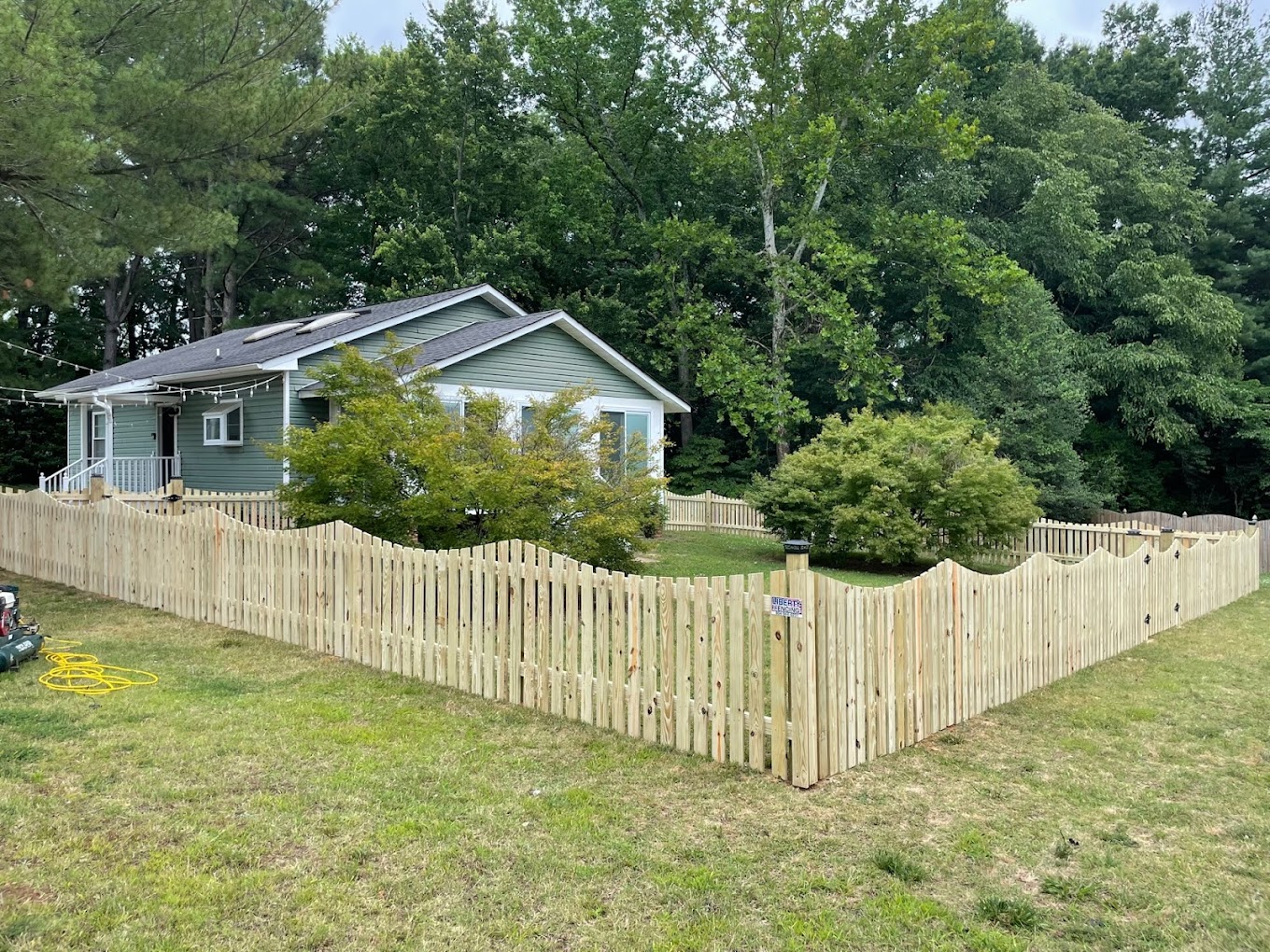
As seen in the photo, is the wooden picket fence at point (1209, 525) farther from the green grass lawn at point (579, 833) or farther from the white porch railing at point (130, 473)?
the white porch railing at point (130, 473)

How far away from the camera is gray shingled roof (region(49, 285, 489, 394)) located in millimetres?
16812

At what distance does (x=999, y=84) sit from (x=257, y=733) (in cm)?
3481

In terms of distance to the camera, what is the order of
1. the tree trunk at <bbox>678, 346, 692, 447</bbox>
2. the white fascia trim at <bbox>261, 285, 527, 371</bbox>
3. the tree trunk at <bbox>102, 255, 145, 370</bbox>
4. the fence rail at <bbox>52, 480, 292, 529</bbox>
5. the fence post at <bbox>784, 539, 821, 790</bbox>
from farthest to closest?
1. the tree trunk at <bbox>102, 255, 145, 370</bbox>
2. the tree trunk at <bbox>678, 346, 692, 447</bbox>
3. the white fascia trim at <bbox>261, 285, 527, 371</bbox>
4. the fence rail at <bbox>52, 480, 292, 529</bbox>
5. the fence post at <bbox>784, 539, 821, 790</bbox>

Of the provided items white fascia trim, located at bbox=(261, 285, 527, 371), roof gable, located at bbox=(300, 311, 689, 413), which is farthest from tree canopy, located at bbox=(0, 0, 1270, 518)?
white fascia trim, located at bbox=(261, 285, 527, 371)

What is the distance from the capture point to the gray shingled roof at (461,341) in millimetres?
15844

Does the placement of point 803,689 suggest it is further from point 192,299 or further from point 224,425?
point 192,299

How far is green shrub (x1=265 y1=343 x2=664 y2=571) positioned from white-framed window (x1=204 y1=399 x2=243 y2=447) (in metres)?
7.42

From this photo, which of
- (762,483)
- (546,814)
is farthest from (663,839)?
(762,483)

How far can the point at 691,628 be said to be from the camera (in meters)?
5.49

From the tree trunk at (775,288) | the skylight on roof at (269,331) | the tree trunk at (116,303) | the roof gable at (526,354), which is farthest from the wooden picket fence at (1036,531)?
the tree trunk at (116,303)

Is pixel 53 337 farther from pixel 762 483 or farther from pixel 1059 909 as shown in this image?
pixel 1059 909

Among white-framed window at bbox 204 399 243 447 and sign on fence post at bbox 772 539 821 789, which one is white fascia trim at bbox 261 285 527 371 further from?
sign on fence post at bbox 772 539 821 789

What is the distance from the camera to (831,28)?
26.1 m

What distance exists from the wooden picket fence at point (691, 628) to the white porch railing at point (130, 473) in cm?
1047
